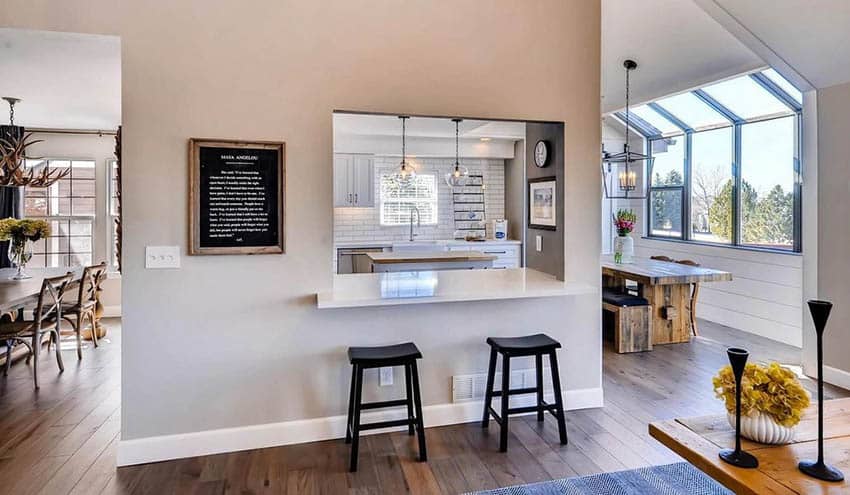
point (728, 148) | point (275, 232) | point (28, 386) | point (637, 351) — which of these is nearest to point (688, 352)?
point (637, 351)

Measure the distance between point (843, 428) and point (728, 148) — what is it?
16.6ft

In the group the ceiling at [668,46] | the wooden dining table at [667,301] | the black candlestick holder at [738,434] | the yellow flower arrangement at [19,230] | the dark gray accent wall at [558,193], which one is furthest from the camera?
the wooden dining table at [667,301]

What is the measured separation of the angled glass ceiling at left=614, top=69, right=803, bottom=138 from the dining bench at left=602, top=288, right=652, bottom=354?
7.61 ft

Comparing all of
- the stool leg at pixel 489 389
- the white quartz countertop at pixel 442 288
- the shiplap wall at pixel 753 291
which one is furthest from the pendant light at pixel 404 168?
the stool leg at pixel 489 389

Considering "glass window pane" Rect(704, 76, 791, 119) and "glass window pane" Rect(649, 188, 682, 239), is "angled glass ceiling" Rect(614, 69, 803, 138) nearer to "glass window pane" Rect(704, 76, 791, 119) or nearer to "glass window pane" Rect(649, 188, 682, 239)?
"glass window pane" Rect(704, 76, 791, 119)

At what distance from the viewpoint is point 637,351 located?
5008mm

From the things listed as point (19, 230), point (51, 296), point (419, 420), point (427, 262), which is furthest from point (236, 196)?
point (19, 230)

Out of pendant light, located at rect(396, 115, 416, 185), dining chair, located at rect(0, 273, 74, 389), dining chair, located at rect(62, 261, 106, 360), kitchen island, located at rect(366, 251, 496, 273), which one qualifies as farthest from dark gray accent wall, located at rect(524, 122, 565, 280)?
dining chair, located at rect(62, 261, 106, 360)

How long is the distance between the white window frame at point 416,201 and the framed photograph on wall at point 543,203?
4.20m

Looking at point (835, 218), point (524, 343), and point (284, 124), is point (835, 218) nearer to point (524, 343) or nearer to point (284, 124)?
point (524, 343)

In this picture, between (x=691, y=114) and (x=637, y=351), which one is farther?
(x=691, y=114)

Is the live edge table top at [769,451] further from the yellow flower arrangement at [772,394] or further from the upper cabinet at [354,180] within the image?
the upper cabinet at [354,180]

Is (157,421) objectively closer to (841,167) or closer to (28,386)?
(28,386)

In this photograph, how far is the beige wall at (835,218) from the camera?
3.84 meters
